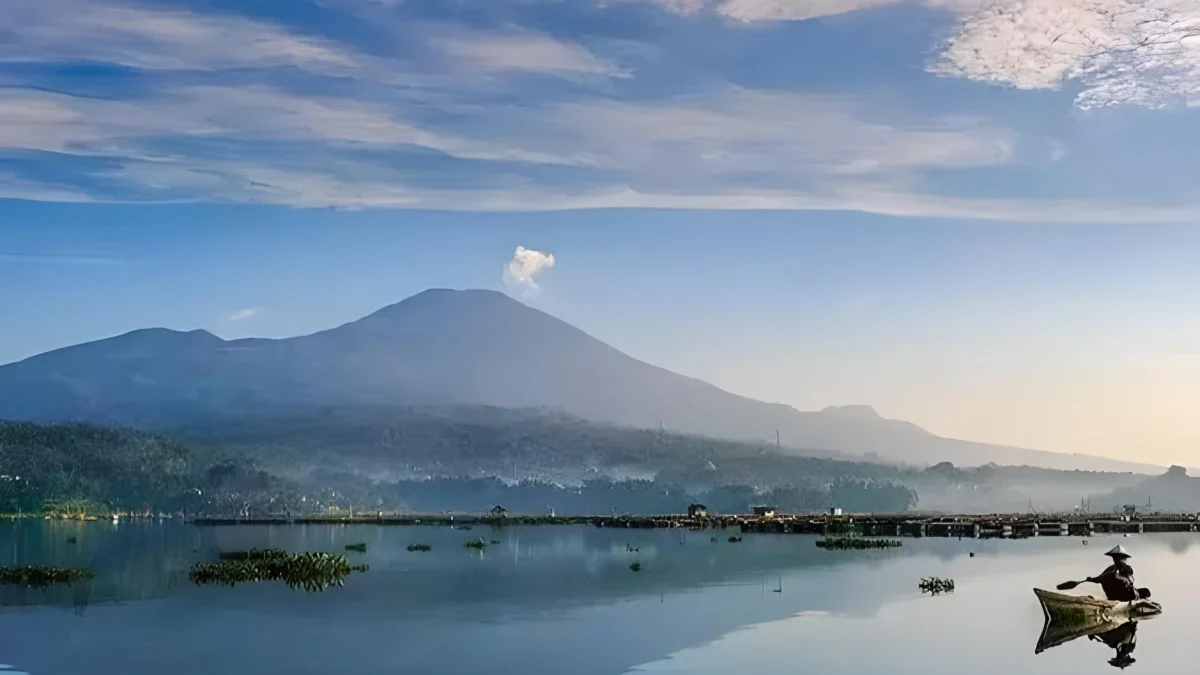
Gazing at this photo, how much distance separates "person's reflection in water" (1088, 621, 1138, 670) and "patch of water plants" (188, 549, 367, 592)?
3060 centimetres

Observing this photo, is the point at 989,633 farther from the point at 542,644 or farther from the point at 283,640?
the point at 283,640

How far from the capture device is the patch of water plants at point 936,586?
49281 millimetres

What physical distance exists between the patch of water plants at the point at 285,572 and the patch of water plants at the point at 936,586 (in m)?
25.3

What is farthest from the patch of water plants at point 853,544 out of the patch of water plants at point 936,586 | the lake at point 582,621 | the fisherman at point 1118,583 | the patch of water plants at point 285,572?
the fisherman at point 1118,583

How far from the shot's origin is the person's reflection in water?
105 ft

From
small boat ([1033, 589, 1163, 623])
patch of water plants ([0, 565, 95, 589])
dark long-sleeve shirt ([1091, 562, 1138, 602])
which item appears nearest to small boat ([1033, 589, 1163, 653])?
small boat ([1033, 589, 1163, 623])

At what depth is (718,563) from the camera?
67.7m

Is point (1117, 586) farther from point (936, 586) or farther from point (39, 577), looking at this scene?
point (39, 577)

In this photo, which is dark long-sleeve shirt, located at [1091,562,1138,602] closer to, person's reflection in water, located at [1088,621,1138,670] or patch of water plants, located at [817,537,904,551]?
person's reflection in water, located at [1088,621,1138,670]

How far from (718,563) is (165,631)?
1471 inches

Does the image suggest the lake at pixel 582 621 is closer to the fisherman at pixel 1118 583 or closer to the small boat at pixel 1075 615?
the small boat at pixel 1075 615

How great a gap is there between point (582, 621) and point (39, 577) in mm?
27670

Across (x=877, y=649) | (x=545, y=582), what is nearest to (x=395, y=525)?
(x=545, y=582)

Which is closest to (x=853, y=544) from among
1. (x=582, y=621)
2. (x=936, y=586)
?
(x=936, y=586)
